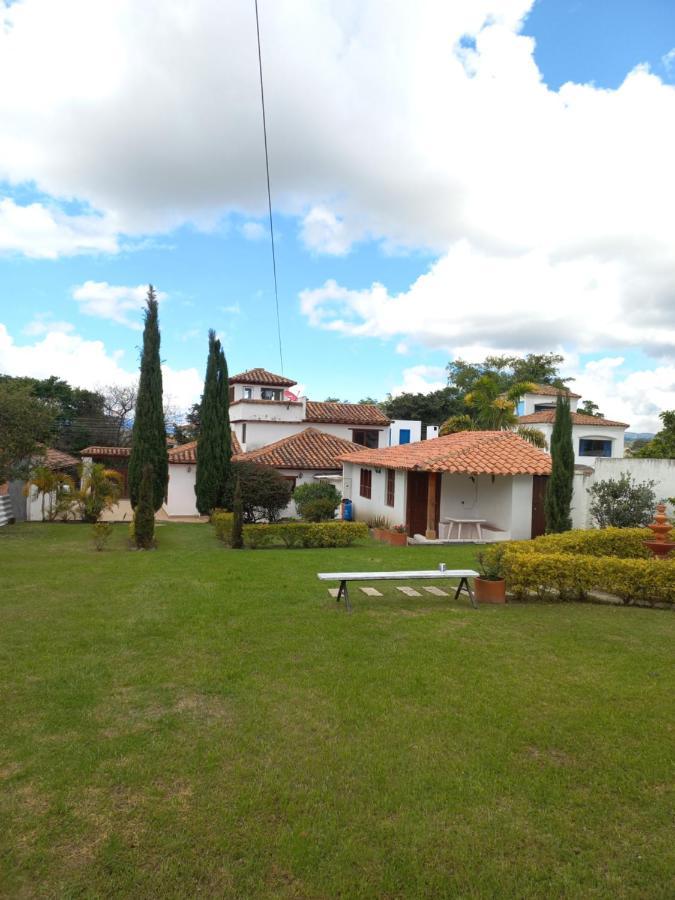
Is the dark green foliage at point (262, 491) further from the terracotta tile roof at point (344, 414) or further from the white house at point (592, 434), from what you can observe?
the white house at point (592, 434)

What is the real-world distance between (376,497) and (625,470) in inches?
368

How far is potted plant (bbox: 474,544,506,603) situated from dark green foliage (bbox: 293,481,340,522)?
12.0 metres

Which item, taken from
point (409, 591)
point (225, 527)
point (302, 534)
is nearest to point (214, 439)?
point (225, 527)

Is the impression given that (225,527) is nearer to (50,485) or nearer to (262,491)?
(262,491)

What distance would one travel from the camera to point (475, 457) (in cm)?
1916

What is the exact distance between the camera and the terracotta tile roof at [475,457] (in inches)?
715

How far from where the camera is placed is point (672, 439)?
1147 inches

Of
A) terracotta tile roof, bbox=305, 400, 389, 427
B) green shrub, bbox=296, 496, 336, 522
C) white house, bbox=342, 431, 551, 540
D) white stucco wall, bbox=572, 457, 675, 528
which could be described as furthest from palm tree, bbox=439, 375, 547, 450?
green shrub, bbox=296, 496, 336, 522

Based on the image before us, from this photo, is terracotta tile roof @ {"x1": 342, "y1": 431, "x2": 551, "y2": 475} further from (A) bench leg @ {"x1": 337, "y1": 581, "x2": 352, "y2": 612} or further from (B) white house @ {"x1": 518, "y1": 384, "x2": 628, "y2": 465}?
(B) white house @ {"x1": 518, "y1": 384, "x2": 628, "y2": 465}

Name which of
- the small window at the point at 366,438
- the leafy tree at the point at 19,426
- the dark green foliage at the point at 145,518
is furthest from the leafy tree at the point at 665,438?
the leafy tree at the point at 19,426

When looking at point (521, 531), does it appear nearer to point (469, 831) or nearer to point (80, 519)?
point (469, 831)

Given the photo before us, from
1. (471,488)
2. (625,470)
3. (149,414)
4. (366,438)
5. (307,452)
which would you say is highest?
(366,438)

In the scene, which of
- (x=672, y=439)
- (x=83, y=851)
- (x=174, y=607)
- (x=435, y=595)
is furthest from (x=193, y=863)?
(x=672, y=439)

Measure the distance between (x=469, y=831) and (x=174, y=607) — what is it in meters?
6.23
